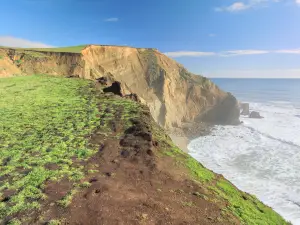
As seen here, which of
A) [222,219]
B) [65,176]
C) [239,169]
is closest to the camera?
[222,219]

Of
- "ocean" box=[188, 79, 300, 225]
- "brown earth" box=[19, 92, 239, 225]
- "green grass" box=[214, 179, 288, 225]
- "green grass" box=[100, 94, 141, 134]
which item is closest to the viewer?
"brown earth" box=[19, 92, 239, 225]

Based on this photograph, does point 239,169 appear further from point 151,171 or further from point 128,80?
point 128,80

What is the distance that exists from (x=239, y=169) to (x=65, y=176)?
25.9 m

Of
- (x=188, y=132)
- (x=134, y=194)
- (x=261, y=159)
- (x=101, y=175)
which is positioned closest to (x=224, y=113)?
(x=188, y=132)

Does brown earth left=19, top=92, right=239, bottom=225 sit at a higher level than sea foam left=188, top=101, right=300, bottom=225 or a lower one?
higher

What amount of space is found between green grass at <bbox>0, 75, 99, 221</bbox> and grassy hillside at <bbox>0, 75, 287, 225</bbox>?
0.04 m

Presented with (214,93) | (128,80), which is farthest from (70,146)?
(214,93)

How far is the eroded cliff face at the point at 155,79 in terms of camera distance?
148 ft

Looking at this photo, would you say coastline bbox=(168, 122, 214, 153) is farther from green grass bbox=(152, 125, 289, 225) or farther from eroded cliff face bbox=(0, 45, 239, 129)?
green grass bbox=(152, 125, 289, 225)

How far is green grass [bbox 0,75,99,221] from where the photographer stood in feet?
29.7

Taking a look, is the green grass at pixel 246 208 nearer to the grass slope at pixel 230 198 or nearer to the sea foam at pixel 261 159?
the grass slope at pixel 230 198

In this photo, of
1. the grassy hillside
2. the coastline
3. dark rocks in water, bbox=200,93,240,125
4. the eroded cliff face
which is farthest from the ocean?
the grassy hillside

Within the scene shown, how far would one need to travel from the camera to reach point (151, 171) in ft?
35.9

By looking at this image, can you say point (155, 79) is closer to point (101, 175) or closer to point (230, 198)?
point (230, 198)
